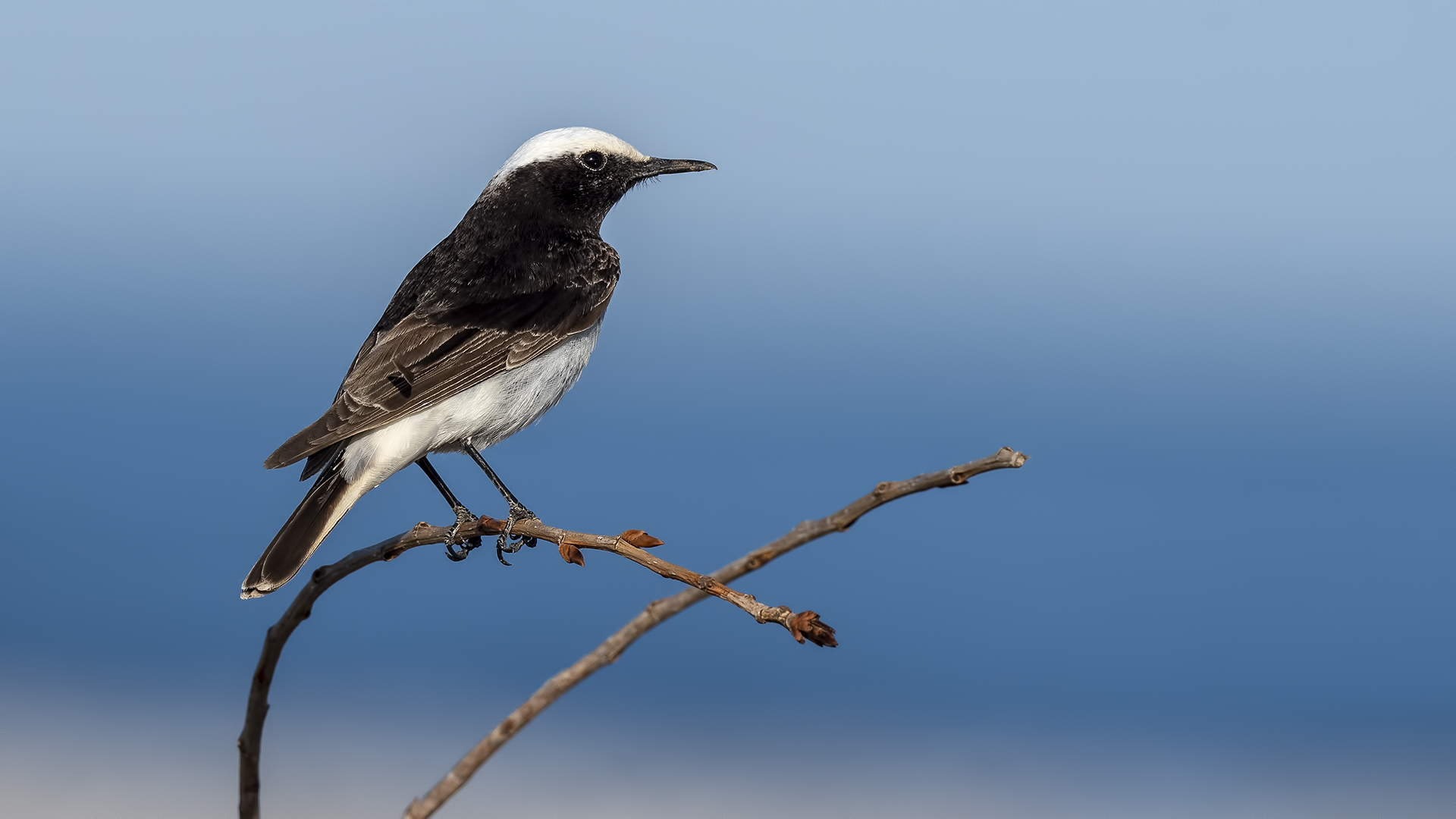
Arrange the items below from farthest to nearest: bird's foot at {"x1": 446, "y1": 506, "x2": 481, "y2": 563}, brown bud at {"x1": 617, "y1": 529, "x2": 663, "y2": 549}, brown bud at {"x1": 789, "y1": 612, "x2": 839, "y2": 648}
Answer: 1. bird's foot at {"x1": 446, "y1": 506, "x2": 481, "y2": 563}
2. brown bud at {"x1": 617, "y1": 529, "x2": 663, "y2": 549}
3. brown bud at {"x1": 789, "y1": 612, "x2": 839, "y2": 648}

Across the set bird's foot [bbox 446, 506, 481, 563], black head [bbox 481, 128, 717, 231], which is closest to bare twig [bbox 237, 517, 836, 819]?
bird's foot [bbox 446, 506, 481, 563]

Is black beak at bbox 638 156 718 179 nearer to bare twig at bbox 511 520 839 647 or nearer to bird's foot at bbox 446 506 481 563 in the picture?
bird's foot at bbox 446 506 481 563

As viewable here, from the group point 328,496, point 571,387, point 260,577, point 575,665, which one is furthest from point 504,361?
point 575,665

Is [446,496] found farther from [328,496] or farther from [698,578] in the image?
[698,578]

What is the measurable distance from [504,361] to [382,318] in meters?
1.11

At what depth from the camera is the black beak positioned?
Result: 6992mm

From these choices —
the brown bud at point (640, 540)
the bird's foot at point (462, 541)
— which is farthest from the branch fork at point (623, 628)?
the bird's foot at point (462, 541)

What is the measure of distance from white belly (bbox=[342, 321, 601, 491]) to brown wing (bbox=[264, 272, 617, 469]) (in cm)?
8

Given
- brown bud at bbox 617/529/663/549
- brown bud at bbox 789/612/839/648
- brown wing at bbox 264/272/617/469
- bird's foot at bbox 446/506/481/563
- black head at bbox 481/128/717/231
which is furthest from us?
black head at bbox 481/128/717/231

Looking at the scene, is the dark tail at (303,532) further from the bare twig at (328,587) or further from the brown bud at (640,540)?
the brown bud at (640,540)

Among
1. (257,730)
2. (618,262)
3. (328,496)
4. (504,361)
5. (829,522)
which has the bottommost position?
(257,730)

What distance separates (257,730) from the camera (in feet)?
9.89

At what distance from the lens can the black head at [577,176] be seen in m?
7.27

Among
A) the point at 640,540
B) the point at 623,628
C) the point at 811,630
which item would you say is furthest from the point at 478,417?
the point at 811,630
